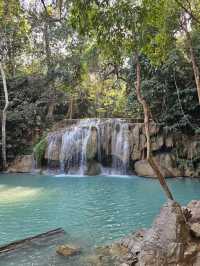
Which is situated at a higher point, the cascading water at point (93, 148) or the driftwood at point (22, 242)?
the cascading water at point (93, 148)

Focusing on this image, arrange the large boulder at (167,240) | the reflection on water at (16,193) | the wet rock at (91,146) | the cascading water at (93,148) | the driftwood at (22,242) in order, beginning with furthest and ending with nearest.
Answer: the wet rock at (91,146) → the cascading water at (93,148) → the reflection on water at (16,193) → the driftwood at (22,242) → the large boulder at (167,240)

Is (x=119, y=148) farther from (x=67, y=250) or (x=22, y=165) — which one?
(x=67, y=250)

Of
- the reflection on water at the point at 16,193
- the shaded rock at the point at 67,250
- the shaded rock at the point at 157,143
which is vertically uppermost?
the shaded rock at the point at 157,143

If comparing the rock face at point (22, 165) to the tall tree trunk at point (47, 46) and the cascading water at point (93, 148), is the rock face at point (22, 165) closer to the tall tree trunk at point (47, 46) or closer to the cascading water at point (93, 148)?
the cascading water at point (93, 148)

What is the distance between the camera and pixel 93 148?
15398 millimetres

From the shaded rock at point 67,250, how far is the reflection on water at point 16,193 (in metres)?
4.37

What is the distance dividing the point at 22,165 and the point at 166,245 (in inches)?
492

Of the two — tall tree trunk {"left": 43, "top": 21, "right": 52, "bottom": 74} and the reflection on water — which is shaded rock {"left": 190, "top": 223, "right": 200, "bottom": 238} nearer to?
the reflection on water

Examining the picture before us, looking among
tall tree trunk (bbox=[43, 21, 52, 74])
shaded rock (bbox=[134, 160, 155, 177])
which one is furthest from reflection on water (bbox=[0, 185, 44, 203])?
tall tree trunk (bbox=[43, 21, 52, 74])

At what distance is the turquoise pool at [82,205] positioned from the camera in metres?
6.65

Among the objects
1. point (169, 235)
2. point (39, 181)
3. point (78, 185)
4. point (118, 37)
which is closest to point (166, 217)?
point (169, 235)

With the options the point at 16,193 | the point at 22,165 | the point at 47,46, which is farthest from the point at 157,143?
the point at 47,46

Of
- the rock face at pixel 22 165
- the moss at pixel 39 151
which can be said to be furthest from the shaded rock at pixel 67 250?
the rock face at pixel 22 165

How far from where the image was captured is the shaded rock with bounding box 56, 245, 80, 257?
17.5ft
